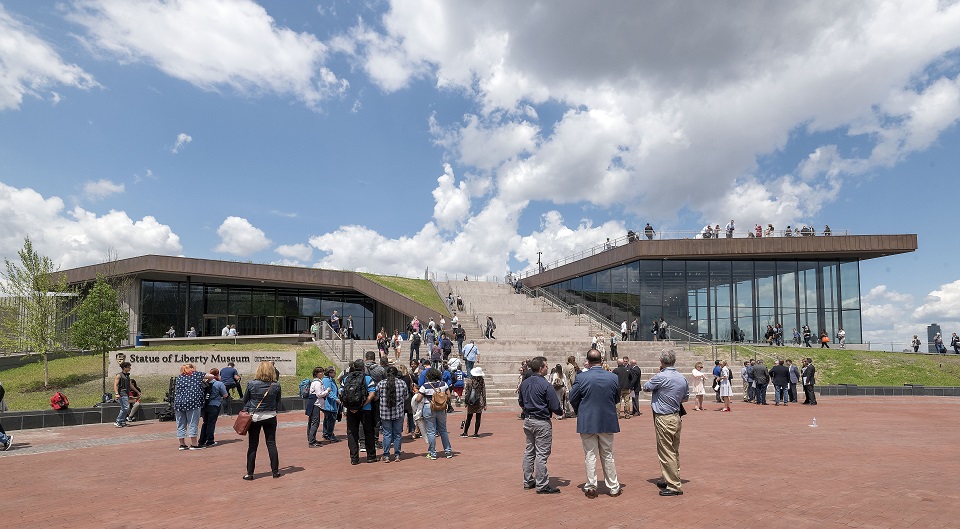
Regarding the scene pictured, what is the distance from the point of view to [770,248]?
112 feet

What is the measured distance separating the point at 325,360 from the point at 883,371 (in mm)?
24886

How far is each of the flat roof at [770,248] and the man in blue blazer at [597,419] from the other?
28.8 meters

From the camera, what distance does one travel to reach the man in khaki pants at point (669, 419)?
7074 millimetres

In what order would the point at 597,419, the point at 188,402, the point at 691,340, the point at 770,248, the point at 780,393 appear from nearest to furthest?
the point at 597,419
the point at 188,402
the point at 780,393
the point at 691,340
the point at 770,248

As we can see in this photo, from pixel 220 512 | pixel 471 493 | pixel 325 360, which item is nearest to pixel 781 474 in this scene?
pixel 471 493

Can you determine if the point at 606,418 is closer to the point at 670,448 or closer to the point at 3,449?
the point at 670,448

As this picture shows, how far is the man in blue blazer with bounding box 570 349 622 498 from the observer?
697 centimetres

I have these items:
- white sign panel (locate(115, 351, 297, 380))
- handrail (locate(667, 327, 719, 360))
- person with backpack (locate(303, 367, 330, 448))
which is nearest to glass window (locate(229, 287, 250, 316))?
white sign panel (locate(115, 351, 297, 380))

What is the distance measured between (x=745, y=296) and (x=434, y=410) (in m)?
30.6

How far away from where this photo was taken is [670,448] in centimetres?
707

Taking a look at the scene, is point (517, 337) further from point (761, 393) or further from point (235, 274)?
point (235, 274)

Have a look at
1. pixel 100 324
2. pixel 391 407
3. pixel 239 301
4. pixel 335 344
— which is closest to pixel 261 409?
pixel 391 407

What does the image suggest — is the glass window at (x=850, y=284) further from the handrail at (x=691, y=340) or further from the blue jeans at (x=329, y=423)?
the blue jeans at (x=329, y=423)

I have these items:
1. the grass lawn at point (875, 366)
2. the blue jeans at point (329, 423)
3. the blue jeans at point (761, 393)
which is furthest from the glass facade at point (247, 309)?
the blue jeans at point (329, 423)
